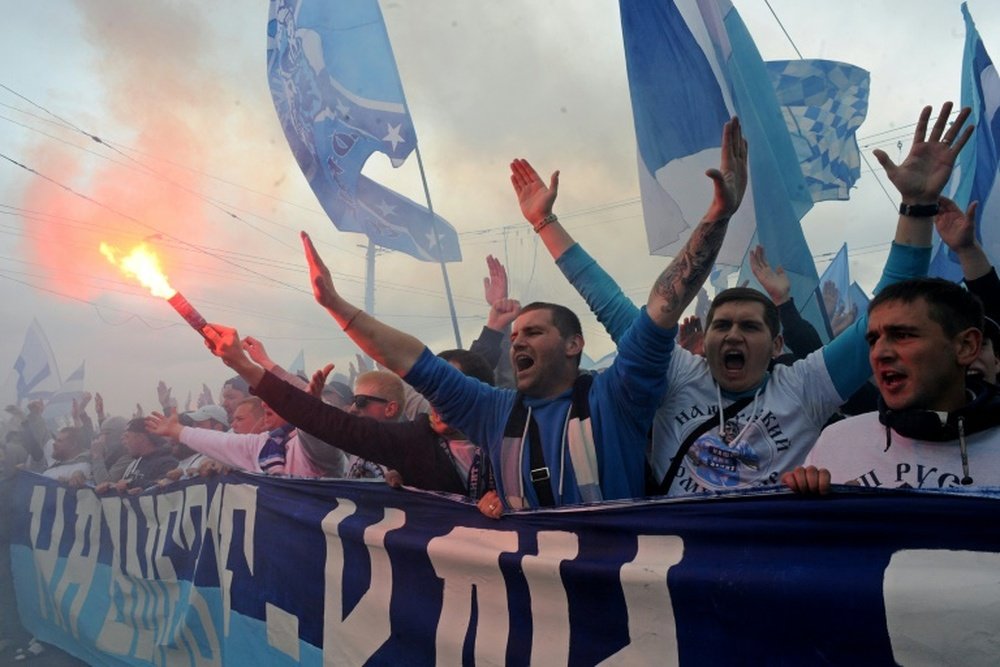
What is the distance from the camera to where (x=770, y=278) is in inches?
148

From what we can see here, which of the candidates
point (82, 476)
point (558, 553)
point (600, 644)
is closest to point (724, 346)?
point (558, 553)

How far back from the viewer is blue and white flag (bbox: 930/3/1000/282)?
13.3 feet

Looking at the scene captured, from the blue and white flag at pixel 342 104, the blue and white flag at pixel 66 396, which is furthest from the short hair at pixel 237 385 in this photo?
the blue and white flag at pixel 66 396

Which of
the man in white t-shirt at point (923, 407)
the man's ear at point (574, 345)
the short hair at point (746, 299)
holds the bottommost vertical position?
the man in white t-shirt at point (923, 407)

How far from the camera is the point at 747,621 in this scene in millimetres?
1737

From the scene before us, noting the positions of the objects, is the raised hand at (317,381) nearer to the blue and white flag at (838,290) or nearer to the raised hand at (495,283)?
the raised hand at (495,283)

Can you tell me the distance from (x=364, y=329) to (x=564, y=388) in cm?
73

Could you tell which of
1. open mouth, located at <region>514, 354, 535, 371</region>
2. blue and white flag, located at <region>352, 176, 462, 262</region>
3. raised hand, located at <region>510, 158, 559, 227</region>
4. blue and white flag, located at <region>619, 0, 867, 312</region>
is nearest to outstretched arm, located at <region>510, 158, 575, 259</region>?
raised hand, located at <region>510, 158, 559, 227</region>

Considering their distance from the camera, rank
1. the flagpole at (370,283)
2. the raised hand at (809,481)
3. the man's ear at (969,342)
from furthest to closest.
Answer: the flagpole at (370,283) < the man's ear at (969,342) < the raised hand at (809,481)

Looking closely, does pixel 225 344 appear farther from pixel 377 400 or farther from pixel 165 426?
pixel 165 426

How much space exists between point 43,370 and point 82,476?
7.31m

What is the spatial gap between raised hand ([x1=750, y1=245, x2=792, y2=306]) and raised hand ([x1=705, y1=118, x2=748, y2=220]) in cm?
147

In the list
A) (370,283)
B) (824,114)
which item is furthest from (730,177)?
(370,283)

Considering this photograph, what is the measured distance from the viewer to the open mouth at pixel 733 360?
2432 millimetres
